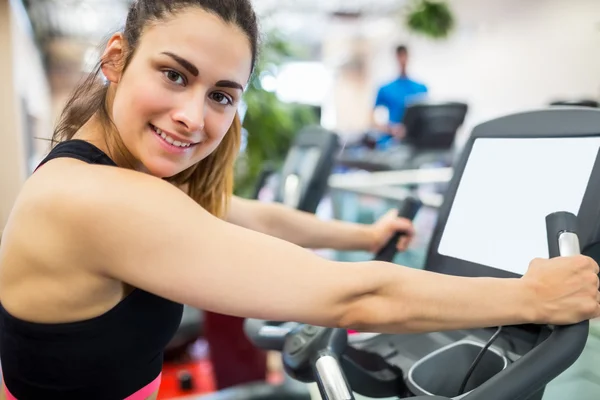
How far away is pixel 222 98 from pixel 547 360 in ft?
2.03

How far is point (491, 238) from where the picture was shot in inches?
40.4

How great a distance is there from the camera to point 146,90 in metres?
0.82

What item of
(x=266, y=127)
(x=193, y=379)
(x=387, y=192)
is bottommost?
(x=193, y=379)

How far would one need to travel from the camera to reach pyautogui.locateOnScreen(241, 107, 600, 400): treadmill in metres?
0.90

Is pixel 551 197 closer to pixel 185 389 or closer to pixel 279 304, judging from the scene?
pixel 279 304

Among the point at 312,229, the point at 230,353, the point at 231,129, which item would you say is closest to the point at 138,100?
the point at 231,129

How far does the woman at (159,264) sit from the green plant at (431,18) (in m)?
4.28

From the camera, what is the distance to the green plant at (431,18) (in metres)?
4.80

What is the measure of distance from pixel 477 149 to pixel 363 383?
538 millimetres

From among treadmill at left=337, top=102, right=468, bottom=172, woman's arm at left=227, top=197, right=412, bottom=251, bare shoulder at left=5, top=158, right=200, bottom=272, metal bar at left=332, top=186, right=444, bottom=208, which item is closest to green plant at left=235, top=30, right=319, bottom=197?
metal bar at left=332, top=186, right=444, bottom=208

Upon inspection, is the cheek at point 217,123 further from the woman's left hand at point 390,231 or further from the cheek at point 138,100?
the woman's left hand at point 390,231

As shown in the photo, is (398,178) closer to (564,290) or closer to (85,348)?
(564,290)

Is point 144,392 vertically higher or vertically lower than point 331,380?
lower

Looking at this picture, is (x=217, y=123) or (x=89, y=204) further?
(x=217, y=123)
